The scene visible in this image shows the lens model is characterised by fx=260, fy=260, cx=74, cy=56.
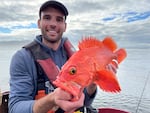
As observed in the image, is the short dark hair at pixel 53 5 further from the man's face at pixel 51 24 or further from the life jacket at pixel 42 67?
the life jacket at pixel 42 67

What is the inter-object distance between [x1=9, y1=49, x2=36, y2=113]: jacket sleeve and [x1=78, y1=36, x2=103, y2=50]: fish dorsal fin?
84 centimetres

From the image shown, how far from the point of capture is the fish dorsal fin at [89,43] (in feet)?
6.21

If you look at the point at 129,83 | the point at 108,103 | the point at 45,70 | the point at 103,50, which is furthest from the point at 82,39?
the point at 129,83

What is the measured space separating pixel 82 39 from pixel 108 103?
201 inches

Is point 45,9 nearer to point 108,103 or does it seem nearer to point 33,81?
point 33,81

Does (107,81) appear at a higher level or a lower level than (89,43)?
lower

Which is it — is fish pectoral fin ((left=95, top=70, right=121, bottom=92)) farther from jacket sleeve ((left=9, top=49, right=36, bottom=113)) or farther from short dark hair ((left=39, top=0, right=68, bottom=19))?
short dark hair ((left=39, top=0, right=68, bottom=19))

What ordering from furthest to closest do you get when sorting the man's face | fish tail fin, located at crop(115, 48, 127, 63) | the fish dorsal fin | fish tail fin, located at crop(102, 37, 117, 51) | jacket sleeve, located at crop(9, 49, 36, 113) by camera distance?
the man's face → jacket sleeve, located at crop(9, 49, 36, 113) → fish tail fin, located at crop(115, 48, 127, 63) → fish tail fin, located at crop(102, 37, 117, 51) → the fish dorsal fin

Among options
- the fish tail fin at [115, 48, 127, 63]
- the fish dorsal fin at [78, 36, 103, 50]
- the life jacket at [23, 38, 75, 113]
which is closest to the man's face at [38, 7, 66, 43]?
the life jacket at [23, 38, 75, 113]

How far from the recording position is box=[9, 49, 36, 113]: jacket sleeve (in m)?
2.46

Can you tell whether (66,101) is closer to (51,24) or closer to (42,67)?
(42,67)

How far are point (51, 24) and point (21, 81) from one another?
2.50 feet

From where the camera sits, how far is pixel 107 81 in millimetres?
1726

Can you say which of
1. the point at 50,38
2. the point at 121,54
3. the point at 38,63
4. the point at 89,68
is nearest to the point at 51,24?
the point at 50,38
